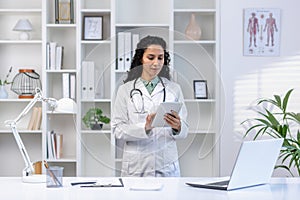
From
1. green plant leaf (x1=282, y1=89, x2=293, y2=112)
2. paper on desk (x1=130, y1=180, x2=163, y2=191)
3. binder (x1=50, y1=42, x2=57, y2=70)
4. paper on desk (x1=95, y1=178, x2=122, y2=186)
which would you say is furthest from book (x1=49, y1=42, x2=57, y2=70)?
paper on desk (x1=130, y1=180, x2=163, y2=191)

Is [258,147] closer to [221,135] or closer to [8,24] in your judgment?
[221,135]

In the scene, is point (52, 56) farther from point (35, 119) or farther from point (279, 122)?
point (279, 122)

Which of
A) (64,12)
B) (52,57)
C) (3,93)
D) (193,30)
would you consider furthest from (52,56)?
(193,30)

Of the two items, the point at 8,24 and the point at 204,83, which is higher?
the point at 8,24

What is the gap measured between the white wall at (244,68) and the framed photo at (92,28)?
1.01m

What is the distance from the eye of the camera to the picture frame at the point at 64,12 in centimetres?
496

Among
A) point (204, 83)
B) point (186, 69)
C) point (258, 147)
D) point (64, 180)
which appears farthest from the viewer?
point (204, 83)

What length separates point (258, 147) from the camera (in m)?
2.50

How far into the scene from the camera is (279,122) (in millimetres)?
4832

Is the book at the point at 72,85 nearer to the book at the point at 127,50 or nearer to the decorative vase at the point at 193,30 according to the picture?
the decorative vase at the point at 193,30

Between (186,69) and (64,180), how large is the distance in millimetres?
989

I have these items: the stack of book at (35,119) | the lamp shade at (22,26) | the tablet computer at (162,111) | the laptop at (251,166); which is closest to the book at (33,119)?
the stack of book at (35,119)

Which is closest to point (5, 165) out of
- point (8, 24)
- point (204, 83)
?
point (8, 24)

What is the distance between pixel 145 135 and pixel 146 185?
15.9 inches
